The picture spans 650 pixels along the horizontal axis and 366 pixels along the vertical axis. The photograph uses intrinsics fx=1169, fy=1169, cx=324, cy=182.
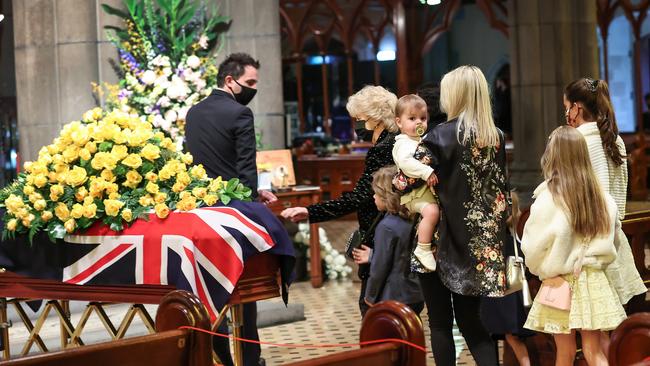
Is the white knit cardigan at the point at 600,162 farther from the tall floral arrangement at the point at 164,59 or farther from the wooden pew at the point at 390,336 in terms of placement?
the tall floral arrangement at the point at 164,59

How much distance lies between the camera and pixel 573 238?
4.99m

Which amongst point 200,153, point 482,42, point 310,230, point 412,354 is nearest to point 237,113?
point 200,153

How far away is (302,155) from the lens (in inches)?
710

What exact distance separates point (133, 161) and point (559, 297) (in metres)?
2.01

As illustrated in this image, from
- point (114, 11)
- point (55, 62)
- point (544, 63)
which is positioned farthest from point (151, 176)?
point (544, 63)

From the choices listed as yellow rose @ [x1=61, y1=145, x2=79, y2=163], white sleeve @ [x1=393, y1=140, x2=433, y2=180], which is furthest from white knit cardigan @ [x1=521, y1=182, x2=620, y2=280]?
yellow rose @ [x1=61, y1=145, x2=79, y2=163]

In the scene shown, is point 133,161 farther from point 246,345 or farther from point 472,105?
point 472,105

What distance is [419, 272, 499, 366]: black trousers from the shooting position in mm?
4918

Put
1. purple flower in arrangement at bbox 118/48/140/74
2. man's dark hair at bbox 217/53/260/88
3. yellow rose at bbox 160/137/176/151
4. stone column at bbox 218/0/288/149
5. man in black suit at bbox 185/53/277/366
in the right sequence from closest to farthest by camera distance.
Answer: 1. yellow rose at bbox 160/137/176/151
2. man in black suit at bbox 185/53/277/366
3. man's dark hair at bbox 217/53/260/88
4. purple flower in arrangement at bbox 118/48/140/74
5. stone column at bbox 218/0/288/149

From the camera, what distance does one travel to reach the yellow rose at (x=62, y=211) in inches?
211

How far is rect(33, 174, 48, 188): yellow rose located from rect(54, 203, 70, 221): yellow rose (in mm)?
164

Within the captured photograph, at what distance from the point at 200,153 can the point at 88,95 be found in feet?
10.2

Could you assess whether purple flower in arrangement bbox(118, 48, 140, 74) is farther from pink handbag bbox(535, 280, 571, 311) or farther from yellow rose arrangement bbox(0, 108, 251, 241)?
pink handbag bbox(535, 280, 571, 311)

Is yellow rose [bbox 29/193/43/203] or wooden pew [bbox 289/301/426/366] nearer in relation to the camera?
wooden pew [bbox 289/301/426/366]
